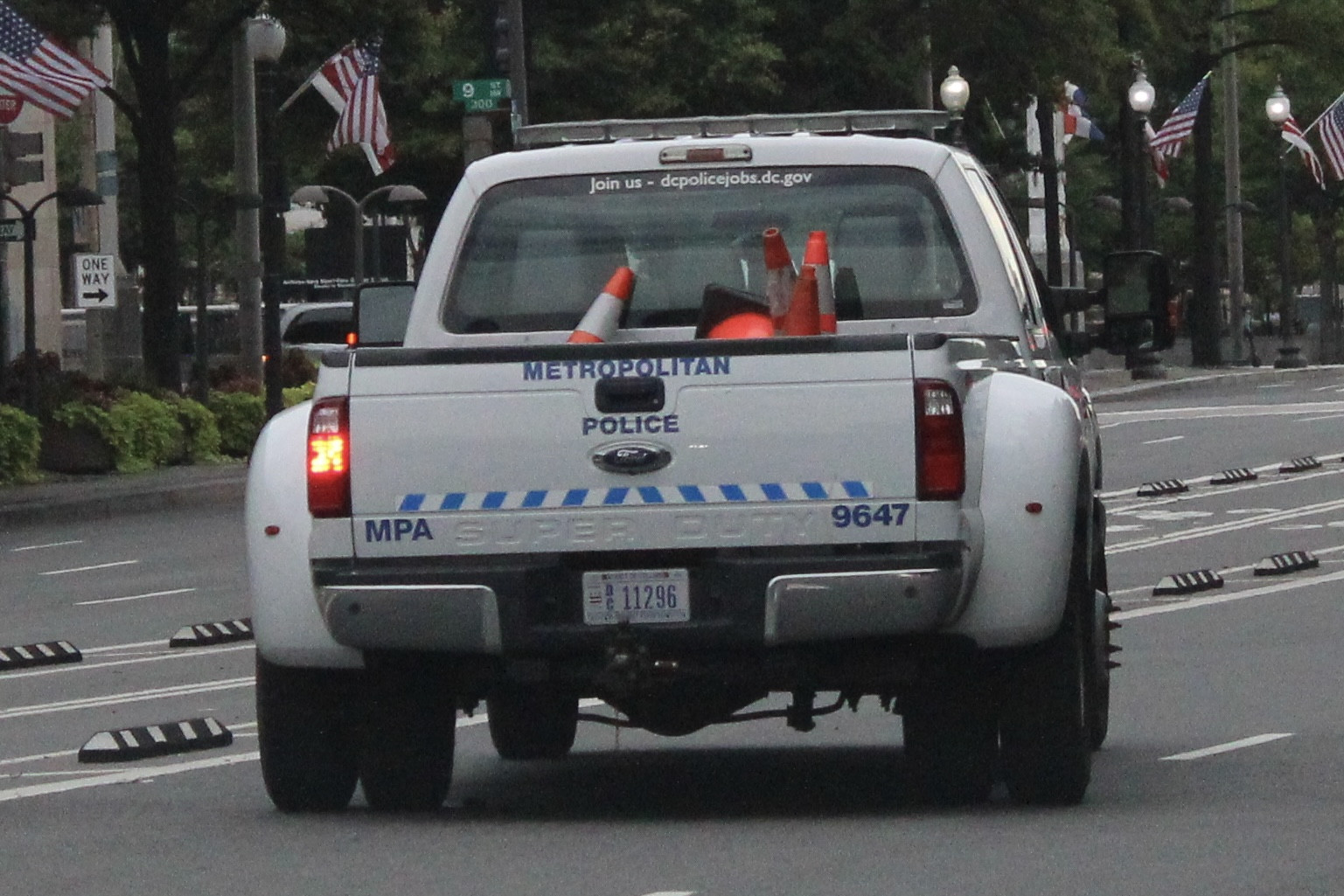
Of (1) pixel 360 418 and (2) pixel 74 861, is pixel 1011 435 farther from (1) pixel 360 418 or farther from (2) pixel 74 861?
(2) pixel 74 861

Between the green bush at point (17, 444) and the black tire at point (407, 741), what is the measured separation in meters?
21.8

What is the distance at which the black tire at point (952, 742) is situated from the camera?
9.12 meters

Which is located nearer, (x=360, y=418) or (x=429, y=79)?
(x=360, y=418)

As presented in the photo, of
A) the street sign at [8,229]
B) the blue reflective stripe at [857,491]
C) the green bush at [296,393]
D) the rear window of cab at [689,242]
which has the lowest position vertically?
the green bush at [296,393]

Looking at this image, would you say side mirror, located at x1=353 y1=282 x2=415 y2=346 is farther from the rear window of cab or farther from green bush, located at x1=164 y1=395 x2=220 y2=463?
green bush, located at x1=164 y1=395 x2=220 y2=463

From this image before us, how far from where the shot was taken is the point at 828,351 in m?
8.46

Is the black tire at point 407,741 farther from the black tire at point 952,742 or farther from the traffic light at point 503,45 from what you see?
the traffic light at point 503,45

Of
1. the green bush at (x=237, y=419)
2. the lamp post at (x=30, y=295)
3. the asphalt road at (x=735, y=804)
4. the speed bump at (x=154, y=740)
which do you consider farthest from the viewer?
the green bush at (x=237, y=419)

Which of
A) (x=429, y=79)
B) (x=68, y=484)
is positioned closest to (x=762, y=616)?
(x=68, y=484)

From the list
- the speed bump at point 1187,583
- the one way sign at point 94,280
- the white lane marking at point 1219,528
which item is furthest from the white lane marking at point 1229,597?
the one way sign at point 94,280

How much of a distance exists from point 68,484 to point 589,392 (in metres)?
23.7

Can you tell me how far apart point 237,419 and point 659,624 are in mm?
27632

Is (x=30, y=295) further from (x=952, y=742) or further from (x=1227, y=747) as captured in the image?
(x=952, y=742)

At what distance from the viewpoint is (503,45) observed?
31.8 metres
